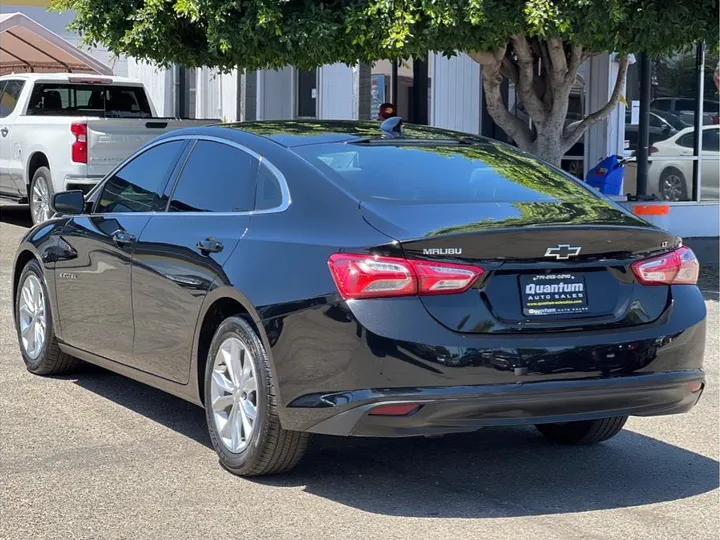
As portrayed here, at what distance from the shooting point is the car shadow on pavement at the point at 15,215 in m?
17.9

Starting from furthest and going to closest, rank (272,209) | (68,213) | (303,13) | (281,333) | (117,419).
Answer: (303,13)
(68,213)
(117,419)
(272,209)
(281,333)

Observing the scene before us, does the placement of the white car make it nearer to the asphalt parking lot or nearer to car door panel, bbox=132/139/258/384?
the asphalt parking lot

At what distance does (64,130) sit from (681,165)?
8.35 metres

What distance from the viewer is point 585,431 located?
6.32 metres

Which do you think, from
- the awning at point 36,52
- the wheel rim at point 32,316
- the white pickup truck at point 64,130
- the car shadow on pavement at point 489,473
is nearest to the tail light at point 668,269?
the car shadow on pavement at point 489,473

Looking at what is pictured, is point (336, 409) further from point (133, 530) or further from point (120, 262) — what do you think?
point (120, 262)

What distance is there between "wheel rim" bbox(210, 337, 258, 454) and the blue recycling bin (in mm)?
10551

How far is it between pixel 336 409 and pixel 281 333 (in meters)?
0.43

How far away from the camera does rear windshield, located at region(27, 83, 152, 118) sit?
54.8 ft

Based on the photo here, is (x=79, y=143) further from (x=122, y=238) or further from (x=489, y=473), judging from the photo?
(x=489, y=473)

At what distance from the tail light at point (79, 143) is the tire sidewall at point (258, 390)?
9.22m

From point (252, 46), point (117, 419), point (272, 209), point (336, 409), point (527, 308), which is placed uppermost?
point (252, 46)

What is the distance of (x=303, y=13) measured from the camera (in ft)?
40.9

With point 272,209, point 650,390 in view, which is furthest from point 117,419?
point 650,390
